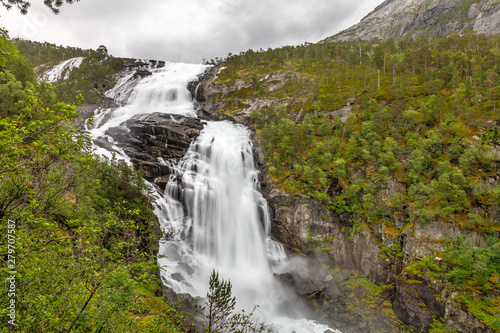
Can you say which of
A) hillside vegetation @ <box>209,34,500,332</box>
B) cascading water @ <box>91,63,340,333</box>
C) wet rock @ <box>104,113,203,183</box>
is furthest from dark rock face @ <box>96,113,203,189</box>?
hillside vegetation @ <box>209,34,500,332</box>

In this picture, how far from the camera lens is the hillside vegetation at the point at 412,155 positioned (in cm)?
2436

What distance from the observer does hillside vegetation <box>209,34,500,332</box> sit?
24359mm

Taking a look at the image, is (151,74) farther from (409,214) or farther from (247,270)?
(409,214)

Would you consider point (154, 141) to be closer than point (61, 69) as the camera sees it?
Yes

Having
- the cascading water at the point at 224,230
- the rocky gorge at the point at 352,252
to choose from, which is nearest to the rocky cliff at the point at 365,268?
the rocky gorge at the point at 352,252

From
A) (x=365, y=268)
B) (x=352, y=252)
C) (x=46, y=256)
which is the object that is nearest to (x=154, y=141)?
Result: (x=352, y=252)

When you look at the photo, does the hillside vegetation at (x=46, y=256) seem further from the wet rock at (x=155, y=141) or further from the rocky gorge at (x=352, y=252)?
the wet rock at (x=155, y=141)

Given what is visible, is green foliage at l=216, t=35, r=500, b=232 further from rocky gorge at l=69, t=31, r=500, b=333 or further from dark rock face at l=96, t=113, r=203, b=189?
dark rock face at l=96, t=113, r=203, b=189

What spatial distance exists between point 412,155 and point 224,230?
1093 inches

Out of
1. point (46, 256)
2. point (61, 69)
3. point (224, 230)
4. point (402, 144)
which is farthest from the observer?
point (61, 69)

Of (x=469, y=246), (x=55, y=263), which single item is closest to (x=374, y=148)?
(x=469, y=246)

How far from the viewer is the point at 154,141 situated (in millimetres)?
42469

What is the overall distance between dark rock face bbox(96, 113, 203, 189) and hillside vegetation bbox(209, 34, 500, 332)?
15.6m

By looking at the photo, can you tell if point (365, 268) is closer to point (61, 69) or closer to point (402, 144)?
point (402, 144)
